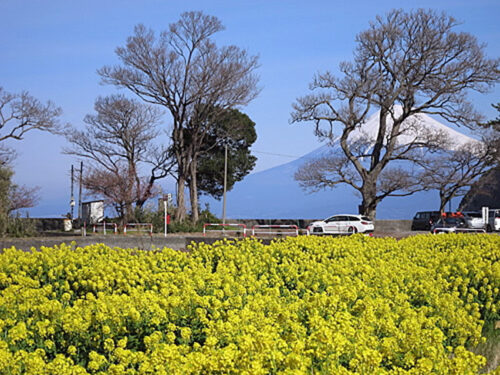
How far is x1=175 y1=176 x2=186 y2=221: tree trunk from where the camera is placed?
150 feet

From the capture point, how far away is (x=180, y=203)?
46.3 meters

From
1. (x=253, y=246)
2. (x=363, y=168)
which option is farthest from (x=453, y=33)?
(x=253, y=246)

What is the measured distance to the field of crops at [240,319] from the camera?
175 inches

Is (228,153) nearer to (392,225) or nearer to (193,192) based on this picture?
(193,192)

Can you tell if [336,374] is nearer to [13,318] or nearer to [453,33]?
[13,318]

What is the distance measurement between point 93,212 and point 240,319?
4547 cm

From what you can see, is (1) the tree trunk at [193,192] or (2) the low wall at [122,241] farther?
(1) the tree trunk at [193,192]

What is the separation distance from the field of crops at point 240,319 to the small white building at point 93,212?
39.2 m

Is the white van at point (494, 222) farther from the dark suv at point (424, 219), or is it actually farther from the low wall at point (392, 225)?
the low wall at point (392, 225)

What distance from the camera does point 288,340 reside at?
509 cm

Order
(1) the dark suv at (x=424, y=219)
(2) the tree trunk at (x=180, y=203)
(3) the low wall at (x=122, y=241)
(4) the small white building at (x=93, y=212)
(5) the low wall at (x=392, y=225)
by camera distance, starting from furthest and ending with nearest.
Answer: (4) the small white building at (x=93, y=212)
(5) the low wall at (x=392, y=225)
(1) the dark suv at (x=424, y=219)
(2) the tree trunk at (x=180, y=203)
(3) the low wall at (x=122, y=241)

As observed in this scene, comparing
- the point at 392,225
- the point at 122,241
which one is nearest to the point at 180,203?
the point at 392,225

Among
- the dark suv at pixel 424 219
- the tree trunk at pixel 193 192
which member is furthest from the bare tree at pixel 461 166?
the tree trunk at pixel 193 192

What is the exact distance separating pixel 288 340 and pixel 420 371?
45.0 inches
